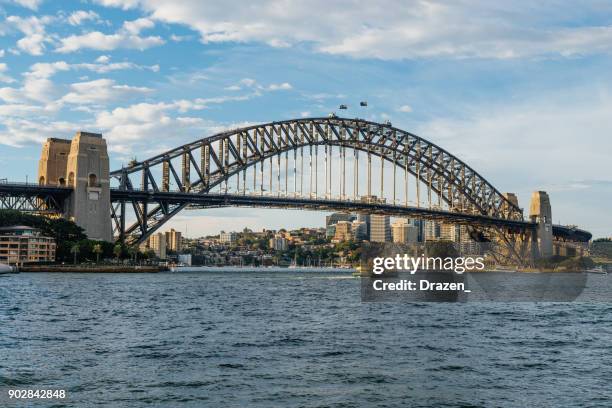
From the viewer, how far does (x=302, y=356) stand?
22703 millimetres

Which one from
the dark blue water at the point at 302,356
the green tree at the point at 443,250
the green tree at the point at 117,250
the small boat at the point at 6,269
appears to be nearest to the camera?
the dark blue water at the point at 302,356

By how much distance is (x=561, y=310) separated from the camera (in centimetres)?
4256

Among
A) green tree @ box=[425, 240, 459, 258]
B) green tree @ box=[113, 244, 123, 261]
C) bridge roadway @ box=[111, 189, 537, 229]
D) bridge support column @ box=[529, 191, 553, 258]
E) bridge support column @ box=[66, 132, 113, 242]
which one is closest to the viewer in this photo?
green tree @ box=[113, 244, 123, 261]

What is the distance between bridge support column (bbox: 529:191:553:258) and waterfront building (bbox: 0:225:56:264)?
92.3m

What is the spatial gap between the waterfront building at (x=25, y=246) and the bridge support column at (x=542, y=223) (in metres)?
92.3

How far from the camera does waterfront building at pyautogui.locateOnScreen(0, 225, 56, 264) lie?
87500mm

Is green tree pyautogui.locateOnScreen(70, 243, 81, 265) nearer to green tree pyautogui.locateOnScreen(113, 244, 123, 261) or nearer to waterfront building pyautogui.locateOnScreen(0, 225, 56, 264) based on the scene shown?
waterfront building pyautogui.locateOnScreen(0, 225, 56, 264)

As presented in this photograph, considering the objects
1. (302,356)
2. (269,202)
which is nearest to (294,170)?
(269,202)

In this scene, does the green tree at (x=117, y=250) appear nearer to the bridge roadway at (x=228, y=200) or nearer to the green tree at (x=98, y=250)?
the green tree at (x=98, y=250)

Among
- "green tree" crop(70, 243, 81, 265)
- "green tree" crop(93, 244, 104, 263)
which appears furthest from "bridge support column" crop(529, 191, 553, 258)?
"green tree" crop(70, 243, 81, 265)

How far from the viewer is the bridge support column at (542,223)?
5920 inches

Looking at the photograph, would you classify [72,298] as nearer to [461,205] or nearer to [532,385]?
[532,385]

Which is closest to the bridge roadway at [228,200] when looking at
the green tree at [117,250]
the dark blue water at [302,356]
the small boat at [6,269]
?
the green tree at [117,250]

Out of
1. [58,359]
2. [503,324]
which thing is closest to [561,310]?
[503,324]
